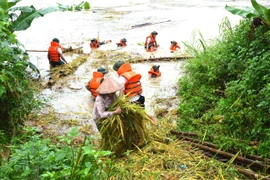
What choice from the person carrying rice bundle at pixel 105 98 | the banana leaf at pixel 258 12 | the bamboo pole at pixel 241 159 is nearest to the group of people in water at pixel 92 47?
the banana leaf at pixel 258 12

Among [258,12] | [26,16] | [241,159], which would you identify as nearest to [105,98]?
[241,159]

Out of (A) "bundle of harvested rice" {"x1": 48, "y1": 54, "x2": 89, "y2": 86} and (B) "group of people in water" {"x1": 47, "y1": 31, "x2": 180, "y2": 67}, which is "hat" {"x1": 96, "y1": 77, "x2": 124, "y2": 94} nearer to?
(A) "bundle of harvested rice" {"x1": 48, "y1": 54, "x2": 89, "y2": 86}

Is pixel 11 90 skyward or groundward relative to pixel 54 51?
skyward

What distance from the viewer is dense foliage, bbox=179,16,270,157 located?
4.57 metres

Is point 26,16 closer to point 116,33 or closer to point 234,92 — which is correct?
point 234,92

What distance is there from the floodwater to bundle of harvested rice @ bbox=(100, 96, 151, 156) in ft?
6.15

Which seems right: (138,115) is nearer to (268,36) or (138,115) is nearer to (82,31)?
(268,36)

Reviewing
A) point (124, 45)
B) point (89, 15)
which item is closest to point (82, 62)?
point (124, 45)

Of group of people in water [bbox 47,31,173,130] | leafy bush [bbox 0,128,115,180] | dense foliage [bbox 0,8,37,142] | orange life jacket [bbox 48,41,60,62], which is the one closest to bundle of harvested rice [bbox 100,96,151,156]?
group of people in water [bbox 47,31,173,130]

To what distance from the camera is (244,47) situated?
602 cm

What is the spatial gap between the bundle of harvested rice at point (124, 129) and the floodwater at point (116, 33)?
1.88m

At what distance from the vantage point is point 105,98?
454 centimetres

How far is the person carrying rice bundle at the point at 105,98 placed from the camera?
440 centimetres

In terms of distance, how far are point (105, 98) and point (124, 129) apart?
0.53m
